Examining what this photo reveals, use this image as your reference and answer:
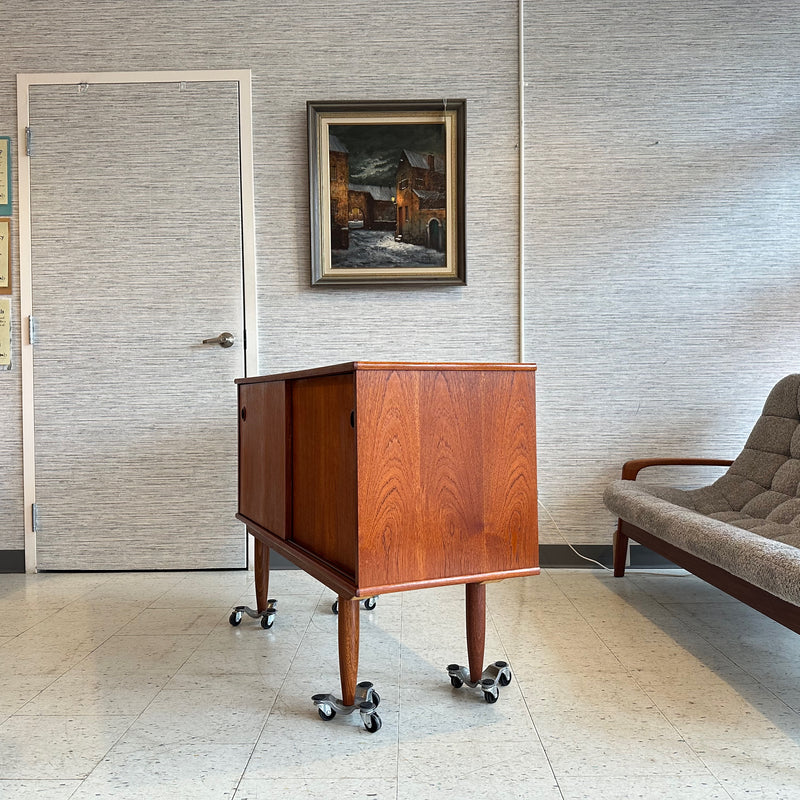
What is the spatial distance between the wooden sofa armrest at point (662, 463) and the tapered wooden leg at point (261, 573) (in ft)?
5.14

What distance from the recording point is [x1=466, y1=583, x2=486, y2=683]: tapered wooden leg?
1917 mm

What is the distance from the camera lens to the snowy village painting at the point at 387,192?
332cm

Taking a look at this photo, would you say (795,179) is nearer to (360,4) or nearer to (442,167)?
(442,167)

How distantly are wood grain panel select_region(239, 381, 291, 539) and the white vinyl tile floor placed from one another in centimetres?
42

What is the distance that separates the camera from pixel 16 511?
3383 millimetres

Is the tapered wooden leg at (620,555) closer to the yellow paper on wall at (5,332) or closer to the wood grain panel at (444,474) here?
the wood grain panel at (444,474)

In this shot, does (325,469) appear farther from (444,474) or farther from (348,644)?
(348,644)

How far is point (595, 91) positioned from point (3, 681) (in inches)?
125

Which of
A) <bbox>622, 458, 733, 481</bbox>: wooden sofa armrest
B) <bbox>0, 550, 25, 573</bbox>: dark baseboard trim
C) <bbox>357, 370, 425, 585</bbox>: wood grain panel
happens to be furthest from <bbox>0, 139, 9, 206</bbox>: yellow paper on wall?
<bbox>622, 458, 733, 481</bbox>: wooden sofa armrest

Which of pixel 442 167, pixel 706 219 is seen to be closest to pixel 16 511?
pixel 442 167

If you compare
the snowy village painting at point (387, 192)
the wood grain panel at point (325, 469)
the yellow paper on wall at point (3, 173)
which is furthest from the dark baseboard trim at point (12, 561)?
the wood grain panel at point (325, 469)

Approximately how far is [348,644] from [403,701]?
0.27 metres

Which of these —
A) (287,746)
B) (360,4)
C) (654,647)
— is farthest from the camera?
(360,4)

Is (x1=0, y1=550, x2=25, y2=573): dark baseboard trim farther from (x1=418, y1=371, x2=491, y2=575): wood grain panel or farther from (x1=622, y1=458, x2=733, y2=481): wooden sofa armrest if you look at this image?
(x1=622, y1=458, x2=733, y2=481): wooden sofa armrest
